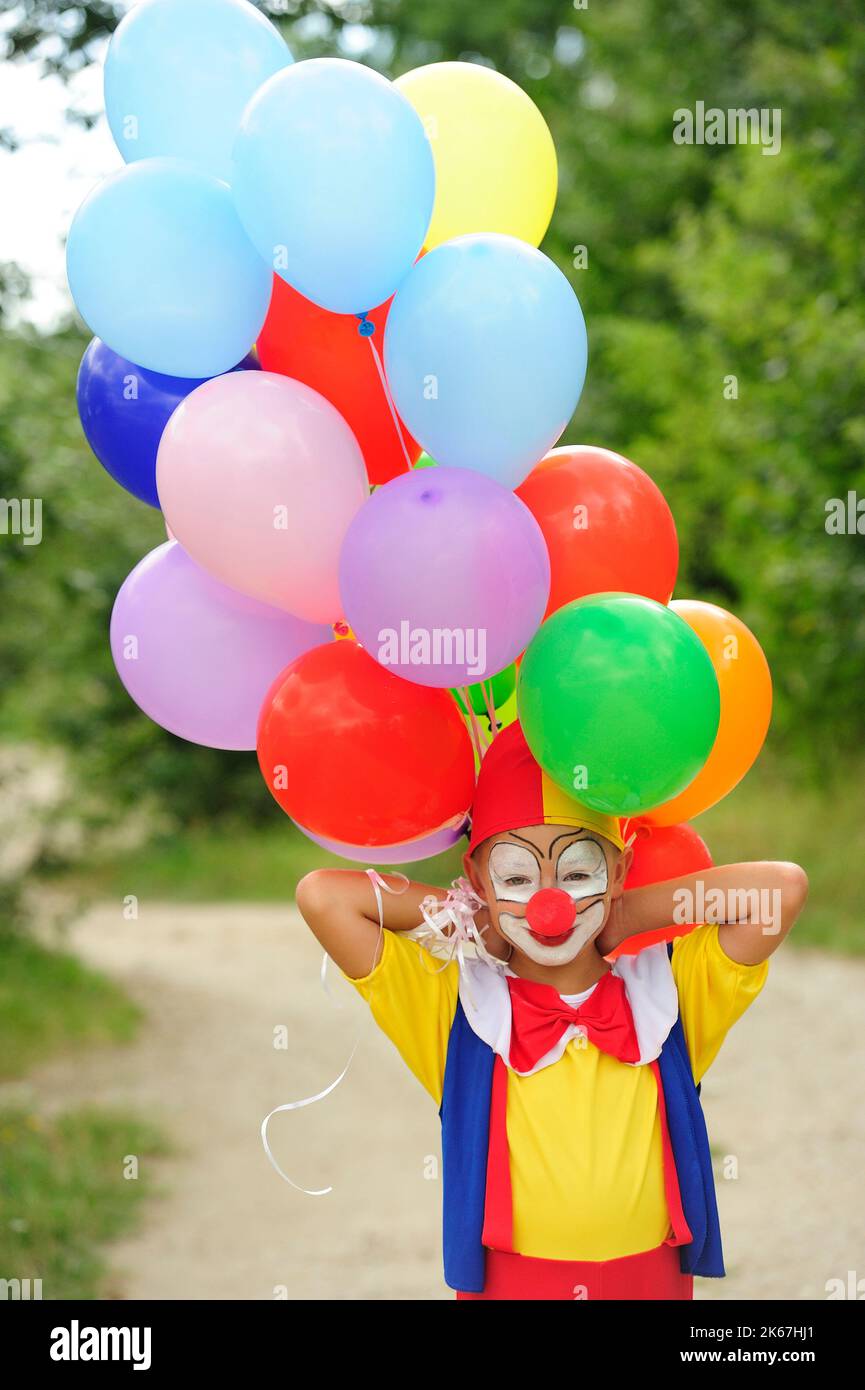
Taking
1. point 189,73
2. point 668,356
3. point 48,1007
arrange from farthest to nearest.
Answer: point 668,356, point 48,1007, point 189,73

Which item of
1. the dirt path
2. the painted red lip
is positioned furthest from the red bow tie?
the dirt path

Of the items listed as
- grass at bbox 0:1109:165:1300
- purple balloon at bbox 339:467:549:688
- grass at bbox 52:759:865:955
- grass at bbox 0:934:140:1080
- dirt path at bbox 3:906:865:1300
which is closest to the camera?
purple balloon at bbox 339:467:549:688

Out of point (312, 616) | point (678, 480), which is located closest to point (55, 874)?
point (312, 616)

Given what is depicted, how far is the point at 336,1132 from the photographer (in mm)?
6137

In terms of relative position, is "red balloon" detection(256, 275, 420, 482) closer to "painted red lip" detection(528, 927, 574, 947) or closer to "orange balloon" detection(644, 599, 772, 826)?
"orange balloon" detection(644, 599, 772, 826)

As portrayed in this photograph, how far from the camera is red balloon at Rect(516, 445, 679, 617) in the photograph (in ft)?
7.36

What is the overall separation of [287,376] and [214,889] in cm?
928

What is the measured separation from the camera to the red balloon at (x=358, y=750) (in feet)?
7.03

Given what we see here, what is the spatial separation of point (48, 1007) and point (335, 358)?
5.83 metres

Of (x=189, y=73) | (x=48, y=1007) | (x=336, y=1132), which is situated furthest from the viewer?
(x=48, y=1007)

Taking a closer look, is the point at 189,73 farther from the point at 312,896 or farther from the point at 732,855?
the point at 732,855

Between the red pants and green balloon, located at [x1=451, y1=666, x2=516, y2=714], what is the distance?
874mm

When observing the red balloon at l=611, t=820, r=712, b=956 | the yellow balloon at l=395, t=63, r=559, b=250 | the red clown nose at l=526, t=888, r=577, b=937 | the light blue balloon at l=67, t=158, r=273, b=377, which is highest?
the yellow balloon at l=395, t=63, r=559, b=250

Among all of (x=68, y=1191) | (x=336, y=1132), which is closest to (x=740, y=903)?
(x=68, y=1191)
